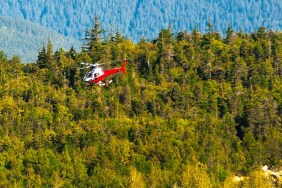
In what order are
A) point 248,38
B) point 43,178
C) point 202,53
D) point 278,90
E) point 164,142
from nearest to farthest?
1. point 43,178
2. point 164,142
3. point 278,90
4. point 202,53
5. point 248,38

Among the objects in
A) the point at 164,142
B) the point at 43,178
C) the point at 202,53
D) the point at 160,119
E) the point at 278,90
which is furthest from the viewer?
the point at 202,53

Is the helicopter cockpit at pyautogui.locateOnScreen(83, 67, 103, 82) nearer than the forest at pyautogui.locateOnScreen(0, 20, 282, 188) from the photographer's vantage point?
No

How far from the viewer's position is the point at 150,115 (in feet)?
468

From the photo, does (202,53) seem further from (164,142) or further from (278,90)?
(164,142)

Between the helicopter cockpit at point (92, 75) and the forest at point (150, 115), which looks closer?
the forest at point (150, 115)

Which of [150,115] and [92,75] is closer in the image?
[92,75]

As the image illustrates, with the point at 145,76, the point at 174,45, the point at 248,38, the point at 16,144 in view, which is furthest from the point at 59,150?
the point at 248,38

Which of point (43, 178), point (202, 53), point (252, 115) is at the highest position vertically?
point (202, 53)

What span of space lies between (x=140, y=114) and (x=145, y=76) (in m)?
14.9

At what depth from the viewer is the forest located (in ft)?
386

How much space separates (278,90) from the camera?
151 meters

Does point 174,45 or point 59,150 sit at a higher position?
point 174,45

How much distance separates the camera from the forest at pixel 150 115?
386 ft

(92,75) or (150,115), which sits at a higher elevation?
(92,75)
